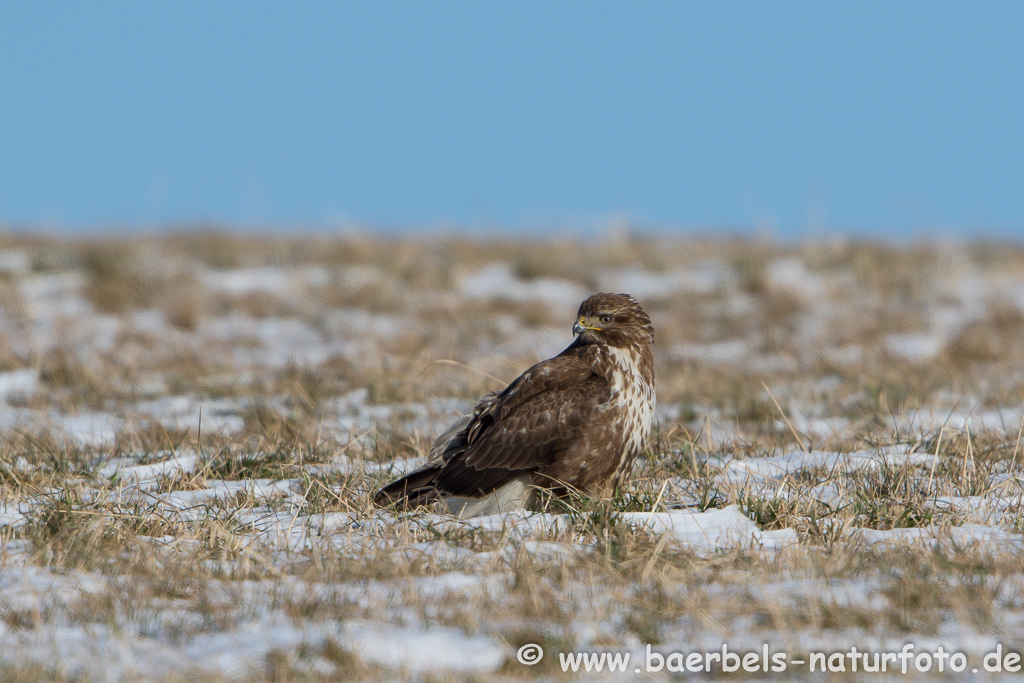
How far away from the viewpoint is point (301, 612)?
130 inches

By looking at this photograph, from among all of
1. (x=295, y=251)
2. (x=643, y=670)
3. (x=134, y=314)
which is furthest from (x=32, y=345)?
(x=643, y=670)

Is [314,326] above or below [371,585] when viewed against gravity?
above

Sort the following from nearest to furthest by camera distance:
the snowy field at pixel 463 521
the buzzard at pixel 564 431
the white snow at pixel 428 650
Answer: the white snow at pixel 428 650
the snowy field at pixel 463 521
the buzzard at pixel 564 431

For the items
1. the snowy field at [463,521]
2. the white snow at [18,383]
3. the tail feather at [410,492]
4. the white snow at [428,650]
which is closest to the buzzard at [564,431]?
the tail feather at [410,492]

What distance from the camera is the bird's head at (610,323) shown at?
4.95 metres

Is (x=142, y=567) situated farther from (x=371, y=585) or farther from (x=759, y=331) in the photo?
(x=759, y=331)

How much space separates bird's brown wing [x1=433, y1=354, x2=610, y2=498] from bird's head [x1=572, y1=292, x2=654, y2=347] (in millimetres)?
192

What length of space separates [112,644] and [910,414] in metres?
5.55

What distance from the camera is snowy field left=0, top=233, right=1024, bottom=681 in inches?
122

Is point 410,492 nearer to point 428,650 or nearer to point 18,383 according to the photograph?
point 428,650

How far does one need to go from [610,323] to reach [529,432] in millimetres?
689

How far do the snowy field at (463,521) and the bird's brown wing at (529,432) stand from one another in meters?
0.27

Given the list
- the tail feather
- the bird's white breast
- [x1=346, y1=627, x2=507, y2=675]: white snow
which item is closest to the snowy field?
[x1=346, y1=627, x2=507, y2=675]: white snow

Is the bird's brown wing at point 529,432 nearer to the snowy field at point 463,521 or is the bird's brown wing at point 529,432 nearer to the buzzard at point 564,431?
the buzzard at point 564,431
